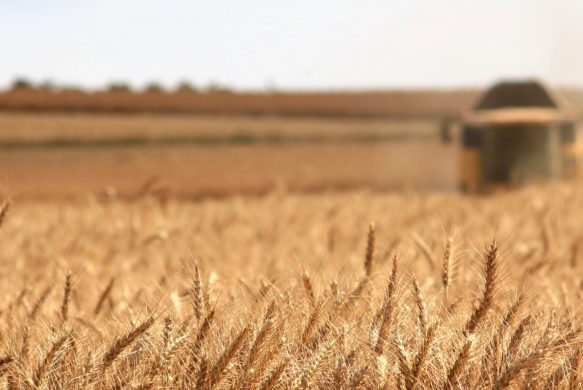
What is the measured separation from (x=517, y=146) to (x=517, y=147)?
13mm

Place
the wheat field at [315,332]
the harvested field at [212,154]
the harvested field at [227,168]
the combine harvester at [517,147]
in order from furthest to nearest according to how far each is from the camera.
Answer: the harvested field at [212,154] < the harvested field at [227,168] < the combine harvester at [517,147] < the wheat field at [315,332]

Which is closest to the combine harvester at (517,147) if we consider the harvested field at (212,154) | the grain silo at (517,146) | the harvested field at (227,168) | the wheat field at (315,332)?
the grain silo at (517,146)

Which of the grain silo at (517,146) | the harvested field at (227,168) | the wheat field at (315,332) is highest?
the wheat field at (315,332)

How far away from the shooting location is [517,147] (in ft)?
44.2

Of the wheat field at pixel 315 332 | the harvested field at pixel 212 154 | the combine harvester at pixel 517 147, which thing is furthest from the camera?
the harvested field at pixel 212 154

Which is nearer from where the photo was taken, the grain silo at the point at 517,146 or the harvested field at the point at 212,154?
the grain silo at the point at 517,146

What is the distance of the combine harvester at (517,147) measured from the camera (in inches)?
526

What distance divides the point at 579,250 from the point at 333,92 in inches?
1354

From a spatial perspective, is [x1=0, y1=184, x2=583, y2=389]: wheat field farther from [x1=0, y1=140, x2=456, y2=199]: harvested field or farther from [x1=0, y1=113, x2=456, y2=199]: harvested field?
[x1=0, y1=140, x2=456, y2=199]: harvested field

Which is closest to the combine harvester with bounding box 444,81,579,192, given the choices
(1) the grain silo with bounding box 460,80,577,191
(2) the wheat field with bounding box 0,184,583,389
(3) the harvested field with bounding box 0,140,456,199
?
(1) the grain silo with bounding box 460,80,577,191

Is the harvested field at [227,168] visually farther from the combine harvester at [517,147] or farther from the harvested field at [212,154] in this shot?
the combine harvester at [517,147]

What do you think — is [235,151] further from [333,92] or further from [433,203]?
[433,203]

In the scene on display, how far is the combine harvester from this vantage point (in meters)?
13.4

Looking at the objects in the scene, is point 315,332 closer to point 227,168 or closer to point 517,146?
point 517,146
